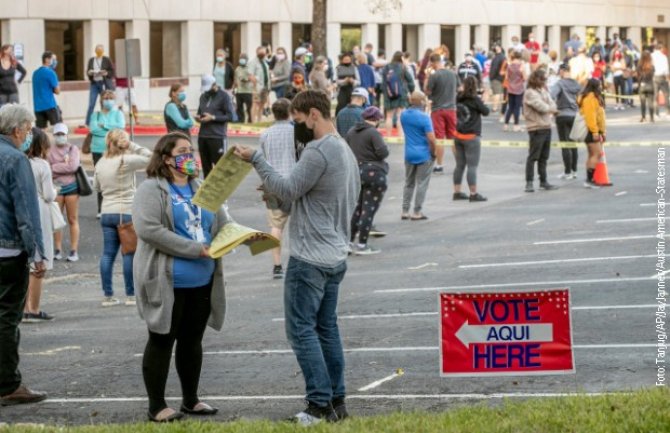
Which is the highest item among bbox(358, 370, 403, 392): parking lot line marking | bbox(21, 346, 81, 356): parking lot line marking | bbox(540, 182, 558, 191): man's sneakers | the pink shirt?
the pink shirt

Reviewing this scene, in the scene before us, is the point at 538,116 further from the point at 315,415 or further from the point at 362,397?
the point at 315,415

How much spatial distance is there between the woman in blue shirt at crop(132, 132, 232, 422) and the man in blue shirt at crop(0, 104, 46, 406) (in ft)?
3.67

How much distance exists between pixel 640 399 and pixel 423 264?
25.5ft

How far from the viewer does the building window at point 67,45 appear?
39.3m

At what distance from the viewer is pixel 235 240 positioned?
8.59 metres

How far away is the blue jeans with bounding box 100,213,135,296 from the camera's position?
14070 millimetres

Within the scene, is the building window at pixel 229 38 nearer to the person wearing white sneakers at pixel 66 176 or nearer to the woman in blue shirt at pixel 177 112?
the woman in blue shirt at pixel 177 112

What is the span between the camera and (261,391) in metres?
9.85

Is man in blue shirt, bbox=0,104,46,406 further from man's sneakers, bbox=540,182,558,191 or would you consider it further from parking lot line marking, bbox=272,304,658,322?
man's sneakers, bbox=540,182,558,191

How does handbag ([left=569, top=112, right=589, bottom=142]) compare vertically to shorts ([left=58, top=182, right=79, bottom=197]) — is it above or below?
above

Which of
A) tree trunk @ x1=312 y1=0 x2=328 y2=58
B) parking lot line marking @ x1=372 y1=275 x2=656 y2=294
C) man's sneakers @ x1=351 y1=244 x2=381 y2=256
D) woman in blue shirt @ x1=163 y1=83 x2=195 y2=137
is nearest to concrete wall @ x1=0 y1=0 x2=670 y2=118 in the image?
tree trunk @ x1=312 y1=0 x2=328 y2=58

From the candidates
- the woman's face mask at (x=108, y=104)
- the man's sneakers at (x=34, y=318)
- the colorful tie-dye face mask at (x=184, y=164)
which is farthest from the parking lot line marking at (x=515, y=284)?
the woman's face mask at (x=108, y=104)

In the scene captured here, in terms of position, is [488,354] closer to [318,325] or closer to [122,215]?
[318,325]

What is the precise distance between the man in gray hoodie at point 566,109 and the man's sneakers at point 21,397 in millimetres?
15025
